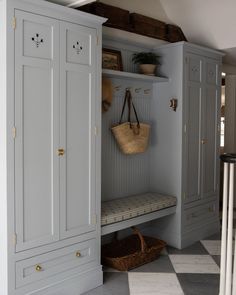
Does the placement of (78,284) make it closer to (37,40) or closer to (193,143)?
(37,40)

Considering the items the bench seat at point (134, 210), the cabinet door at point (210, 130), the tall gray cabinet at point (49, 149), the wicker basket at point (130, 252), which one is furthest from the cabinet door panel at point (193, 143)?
the tall gray cabinet at point (49, 149)

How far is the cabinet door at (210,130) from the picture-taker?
4.15 meters

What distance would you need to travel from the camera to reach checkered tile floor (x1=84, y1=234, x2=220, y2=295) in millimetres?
2922

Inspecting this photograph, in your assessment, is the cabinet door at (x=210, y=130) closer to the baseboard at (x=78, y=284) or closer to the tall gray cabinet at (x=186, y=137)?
the tall gray cabinet at (x=186, y=137)

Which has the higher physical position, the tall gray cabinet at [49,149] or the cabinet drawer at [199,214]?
the tall gray cabinet at [49,149]

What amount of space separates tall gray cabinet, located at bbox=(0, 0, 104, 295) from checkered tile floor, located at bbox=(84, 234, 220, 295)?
0.22 metres

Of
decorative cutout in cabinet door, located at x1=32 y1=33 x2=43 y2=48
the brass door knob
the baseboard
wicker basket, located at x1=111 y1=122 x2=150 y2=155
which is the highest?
decorative cutout in cabinet door, located at x1=32 y1=33 x2=43 y2=48

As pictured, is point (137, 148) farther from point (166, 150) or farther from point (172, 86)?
point (172, 86)

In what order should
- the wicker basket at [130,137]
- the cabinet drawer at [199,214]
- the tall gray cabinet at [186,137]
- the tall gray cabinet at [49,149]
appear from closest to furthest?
the tall gray cabinet at [49,149] → the wicker basket at [130,137] → the tall gray cabinet at [186,137] → the cabinet drawer at [199,214]

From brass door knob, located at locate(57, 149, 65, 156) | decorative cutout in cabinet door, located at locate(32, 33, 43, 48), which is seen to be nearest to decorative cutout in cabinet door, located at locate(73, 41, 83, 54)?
decorative cutout in cabinet door, located at locate(32, 33, 43, 48)

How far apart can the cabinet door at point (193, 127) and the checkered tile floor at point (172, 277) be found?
0.65 meters

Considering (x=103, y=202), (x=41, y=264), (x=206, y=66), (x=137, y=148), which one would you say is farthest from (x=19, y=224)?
(x=206, y=66)

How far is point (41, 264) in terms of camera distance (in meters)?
2.59

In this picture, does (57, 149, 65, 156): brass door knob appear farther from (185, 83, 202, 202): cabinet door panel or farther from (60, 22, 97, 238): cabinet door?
(185, 83, 202, 202): cabinet door panel
